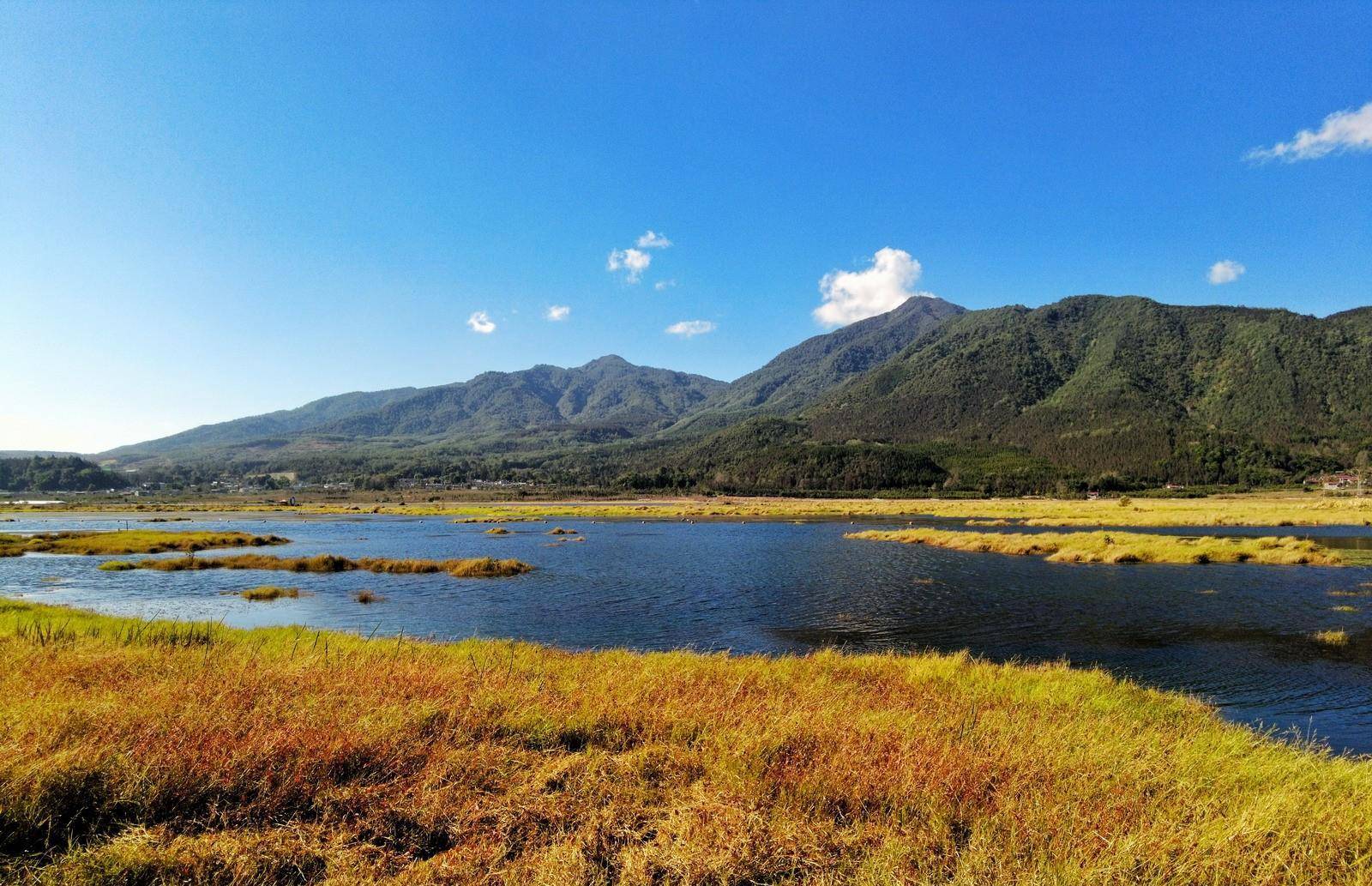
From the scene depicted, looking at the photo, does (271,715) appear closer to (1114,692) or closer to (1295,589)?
(1114,692)

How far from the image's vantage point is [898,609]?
3022 cm

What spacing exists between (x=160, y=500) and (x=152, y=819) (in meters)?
248

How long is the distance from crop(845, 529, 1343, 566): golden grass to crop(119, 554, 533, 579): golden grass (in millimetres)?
36548

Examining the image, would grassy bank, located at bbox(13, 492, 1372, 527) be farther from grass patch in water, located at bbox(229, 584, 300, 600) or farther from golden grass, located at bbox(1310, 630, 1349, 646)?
grass patch in water, located at bbox(229, 584, 300, 600)

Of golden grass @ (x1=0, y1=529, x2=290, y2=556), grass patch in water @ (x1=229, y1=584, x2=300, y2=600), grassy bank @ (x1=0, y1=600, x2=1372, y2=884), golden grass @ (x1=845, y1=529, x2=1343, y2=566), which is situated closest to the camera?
grassy bank @ (x1=0, y1=600, x2=1372, y2=884)

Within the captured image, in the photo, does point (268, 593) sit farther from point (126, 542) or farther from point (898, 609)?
point (126, 542)

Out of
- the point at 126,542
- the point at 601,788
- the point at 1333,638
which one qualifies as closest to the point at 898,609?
the point at 1333,638

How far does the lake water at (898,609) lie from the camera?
63.3 feet

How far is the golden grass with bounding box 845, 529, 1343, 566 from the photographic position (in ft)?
137

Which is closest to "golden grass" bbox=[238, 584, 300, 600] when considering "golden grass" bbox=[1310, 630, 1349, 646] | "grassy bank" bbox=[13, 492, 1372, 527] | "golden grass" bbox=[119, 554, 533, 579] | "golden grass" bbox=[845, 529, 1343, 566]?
"golden grass" bbox=[119, 554, 533, 579]

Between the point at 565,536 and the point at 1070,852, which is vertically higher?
the point at 1070,852

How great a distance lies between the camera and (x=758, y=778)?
7004 mm

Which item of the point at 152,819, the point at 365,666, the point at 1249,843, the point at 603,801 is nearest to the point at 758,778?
the point at 603,801

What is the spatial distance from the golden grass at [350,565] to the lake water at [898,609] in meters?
1.79
